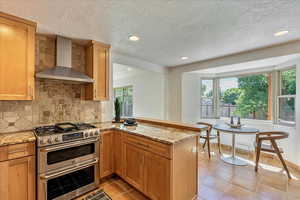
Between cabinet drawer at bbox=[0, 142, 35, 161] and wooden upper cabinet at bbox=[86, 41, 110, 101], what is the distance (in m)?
1.13

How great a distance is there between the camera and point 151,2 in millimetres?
1458

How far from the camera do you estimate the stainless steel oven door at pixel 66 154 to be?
169cm

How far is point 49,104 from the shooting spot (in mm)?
2334

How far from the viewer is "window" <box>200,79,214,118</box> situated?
461 centimetres

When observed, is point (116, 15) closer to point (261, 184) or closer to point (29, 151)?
point (29, 151)

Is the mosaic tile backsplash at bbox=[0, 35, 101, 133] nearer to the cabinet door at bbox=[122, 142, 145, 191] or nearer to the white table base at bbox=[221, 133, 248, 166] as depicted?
the cabinet door at bbox=[122, 142, 145, 191]

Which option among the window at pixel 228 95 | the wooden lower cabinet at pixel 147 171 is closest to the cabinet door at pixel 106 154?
the wooden lower cabinet at pixel 147 171

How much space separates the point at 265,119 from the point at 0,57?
5542 mm

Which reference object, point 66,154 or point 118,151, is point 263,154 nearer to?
point 118,151

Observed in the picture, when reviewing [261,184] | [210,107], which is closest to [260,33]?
[261,184]

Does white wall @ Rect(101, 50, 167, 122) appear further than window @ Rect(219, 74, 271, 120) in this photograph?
No

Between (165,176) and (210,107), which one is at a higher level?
(210,107)

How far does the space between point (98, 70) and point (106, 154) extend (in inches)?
60.9

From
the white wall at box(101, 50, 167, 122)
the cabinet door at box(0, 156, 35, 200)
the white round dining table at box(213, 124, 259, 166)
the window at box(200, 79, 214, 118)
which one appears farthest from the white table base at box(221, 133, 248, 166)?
the cabinet door at box(0, 156, 35, 200)
